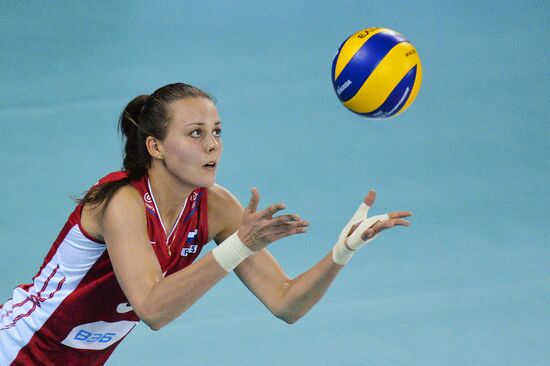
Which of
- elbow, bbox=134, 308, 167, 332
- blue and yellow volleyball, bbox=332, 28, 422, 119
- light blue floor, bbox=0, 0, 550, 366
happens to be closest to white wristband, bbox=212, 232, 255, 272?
elbow, bbox=134, 308, 167, 332

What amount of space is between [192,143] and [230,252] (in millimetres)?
506

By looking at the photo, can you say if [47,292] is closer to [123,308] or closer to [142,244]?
[123,308]

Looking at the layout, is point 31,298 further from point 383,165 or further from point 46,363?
point 383,165

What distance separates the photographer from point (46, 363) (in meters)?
4.00

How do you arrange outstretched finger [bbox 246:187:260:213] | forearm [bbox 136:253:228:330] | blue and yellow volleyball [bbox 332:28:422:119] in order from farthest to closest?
blue and yellow volleyball [bbox 332:28:422:119] < forearm [bbox 136:253:228:330] < outstretched finger [bbox 246:187:260:213]

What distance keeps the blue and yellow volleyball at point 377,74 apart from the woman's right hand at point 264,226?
1.15 meters

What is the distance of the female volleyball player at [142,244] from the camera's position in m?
3.64

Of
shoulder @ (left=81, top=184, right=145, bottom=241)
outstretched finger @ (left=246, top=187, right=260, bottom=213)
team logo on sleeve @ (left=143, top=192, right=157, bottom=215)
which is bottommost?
outstretched finger @ (left=246, top=187, right=260, bottom=213)

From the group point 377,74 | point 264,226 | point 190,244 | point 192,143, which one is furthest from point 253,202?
point 377,74

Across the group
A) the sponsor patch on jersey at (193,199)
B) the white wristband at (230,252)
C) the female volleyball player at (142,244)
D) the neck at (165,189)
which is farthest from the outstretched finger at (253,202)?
the sponsor patch on jersey at (193,199)

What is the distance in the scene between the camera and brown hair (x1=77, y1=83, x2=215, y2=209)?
380cm

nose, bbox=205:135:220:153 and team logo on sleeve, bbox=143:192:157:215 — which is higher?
nose, bbox=205:135:220:153

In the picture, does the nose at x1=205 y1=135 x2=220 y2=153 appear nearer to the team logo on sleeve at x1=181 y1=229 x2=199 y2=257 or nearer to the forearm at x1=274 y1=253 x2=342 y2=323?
the team logo on sleeve at x1=181 y1=229 x2=199 y2=257

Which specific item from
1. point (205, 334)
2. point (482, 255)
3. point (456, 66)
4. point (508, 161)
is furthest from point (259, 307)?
point (456, 66)
